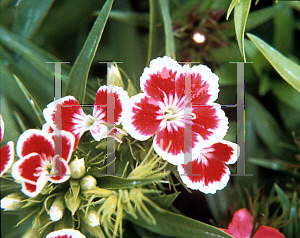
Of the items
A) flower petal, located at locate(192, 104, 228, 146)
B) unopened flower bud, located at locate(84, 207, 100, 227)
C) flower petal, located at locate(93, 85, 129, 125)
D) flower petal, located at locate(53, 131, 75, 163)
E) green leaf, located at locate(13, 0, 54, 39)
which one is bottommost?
unopened flower bud, located at locate(84, 207, 100, 227)

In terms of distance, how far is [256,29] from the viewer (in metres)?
1.09

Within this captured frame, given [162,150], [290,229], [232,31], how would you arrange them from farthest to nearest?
[232,31] < [290,229] < [162,150]

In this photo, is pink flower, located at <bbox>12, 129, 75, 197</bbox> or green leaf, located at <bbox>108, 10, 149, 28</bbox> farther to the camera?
green leaf, located at <bbox>108, 10, 149, 28</bbox>

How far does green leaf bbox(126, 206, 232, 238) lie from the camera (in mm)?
687

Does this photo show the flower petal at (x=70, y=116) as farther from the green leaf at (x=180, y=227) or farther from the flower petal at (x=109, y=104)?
the green leaf at (x=180, y=227)

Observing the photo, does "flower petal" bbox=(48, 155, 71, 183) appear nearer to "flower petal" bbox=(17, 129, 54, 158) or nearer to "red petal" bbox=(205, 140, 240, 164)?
"flower petal" bbox=(17, 129, 54, 158)

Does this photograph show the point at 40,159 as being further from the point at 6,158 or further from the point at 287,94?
the point at 287,94

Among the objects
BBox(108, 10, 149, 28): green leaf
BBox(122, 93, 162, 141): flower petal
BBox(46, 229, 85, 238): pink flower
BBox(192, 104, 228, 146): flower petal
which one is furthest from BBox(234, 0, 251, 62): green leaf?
BBox(46, 229, 85, 238): pink flower

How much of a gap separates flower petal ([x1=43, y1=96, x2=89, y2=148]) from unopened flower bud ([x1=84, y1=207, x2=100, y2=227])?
0.61 feet

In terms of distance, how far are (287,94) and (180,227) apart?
653 millimetres

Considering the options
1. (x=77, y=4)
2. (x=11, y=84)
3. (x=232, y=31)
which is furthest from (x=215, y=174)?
(x=77, y=4)

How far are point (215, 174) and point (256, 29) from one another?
71 centimetres

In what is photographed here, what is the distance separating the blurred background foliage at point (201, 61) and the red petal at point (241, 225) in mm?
→ 89

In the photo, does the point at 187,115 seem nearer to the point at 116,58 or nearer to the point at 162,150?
the point at 162,150
